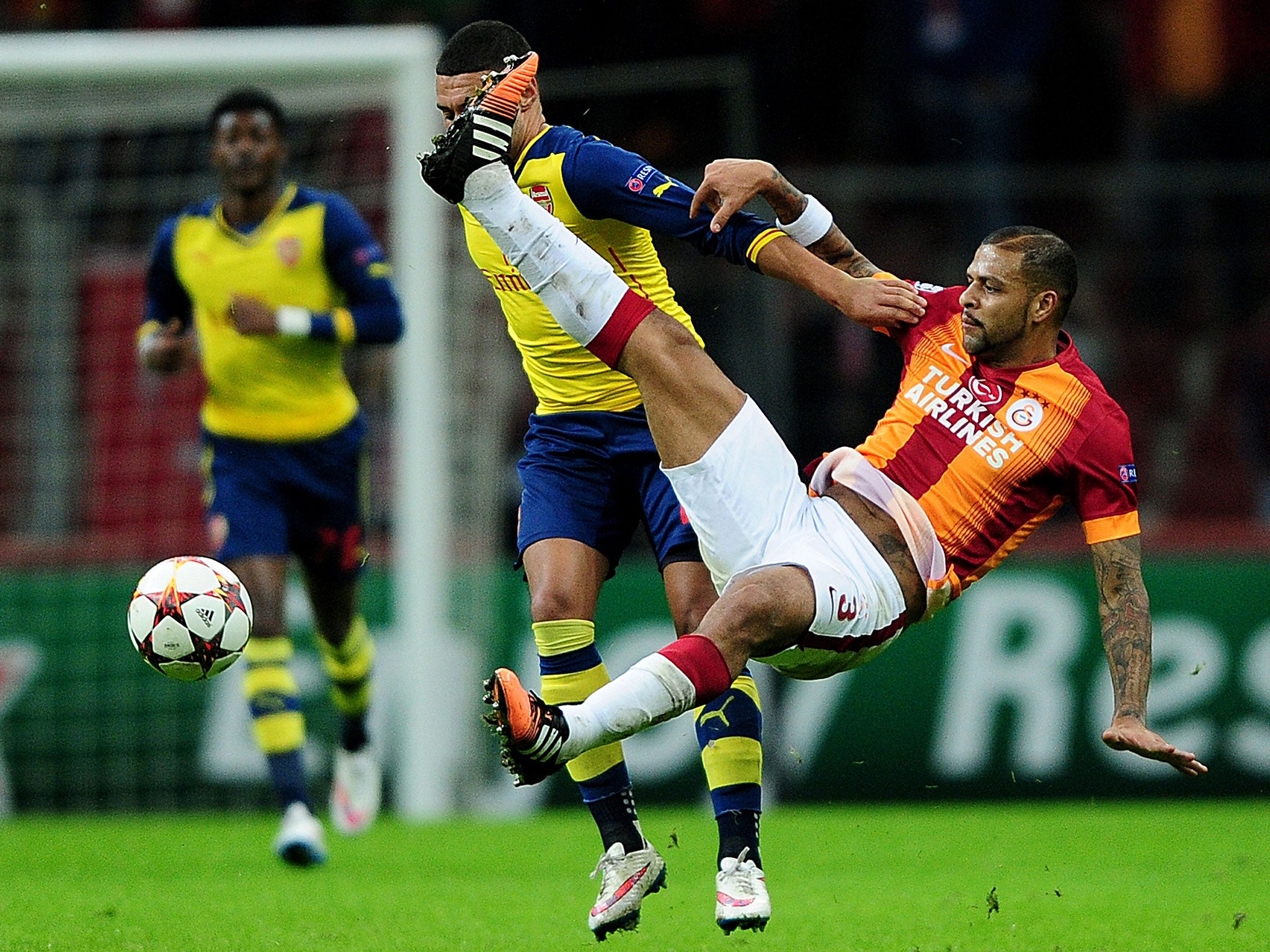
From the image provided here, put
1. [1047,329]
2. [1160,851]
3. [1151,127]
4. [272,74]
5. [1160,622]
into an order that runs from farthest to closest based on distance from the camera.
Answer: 1. [1151,127]
2. [1160,622]
3. [272,74]
4. [1160,851]
5. [1047,329]

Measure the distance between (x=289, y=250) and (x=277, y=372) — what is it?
1.80 ft

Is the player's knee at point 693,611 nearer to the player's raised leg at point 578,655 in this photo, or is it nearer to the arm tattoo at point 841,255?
the player's raised leg at point 578,655

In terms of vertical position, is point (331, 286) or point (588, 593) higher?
point (331, 286)

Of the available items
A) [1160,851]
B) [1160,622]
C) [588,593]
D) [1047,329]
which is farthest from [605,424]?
[1160,622]

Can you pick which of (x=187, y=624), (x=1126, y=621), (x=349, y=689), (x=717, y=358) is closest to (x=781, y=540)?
(x=1126, y=621)

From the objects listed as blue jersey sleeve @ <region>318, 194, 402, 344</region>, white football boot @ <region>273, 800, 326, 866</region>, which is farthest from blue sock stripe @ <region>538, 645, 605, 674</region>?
blue jersey sleeve @ <region>318, 194, 402, 344</region>

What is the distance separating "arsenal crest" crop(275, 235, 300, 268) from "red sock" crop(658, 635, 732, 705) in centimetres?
384

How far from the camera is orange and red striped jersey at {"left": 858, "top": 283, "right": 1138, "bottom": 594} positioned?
4.76 meters

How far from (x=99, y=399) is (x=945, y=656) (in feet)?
16.3

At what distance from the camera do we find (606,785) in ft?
17.2

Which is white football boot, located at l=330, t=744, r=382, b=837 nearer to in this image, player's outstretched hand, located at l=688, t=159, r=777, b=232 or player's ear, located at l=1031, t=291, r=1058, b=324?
player's outstretched hand, located at l=688, t=159, r=777, b=232

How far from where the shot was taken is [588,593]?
527 centimetres

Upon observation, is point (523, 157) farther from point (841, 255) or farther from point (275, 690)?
point (275, 690)

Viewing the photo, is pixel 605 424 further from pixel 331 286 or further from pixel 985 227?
pixel 985 227
